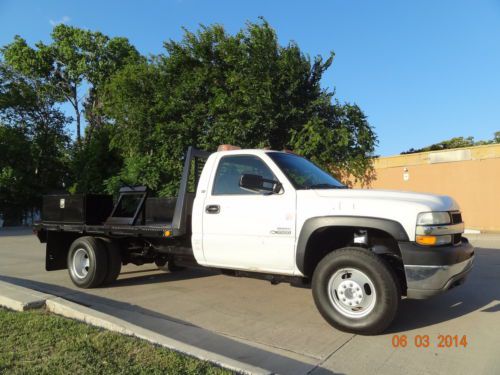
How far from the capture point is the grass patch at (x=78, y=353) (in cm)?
338

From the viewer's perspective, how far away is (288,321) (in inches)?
201

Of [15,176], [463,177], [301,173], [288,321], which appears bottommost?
[288,321]

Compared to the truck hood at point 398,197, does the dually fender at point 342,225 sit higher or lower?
lower

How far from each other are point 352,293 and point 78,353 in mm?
2678

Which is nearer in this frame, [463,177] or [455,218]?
[455,218]

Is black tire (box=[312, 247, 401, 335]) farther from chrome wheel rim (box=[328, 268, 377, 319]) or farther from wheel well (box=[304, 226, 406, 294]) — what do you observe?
wheel well (box=[304, 226, 406, 294])

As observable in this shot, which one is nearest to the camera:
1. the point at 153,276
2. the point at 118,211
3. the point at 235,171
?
the point at 235,171

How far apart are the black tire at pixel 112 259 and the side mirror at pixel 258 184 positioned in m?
3.25

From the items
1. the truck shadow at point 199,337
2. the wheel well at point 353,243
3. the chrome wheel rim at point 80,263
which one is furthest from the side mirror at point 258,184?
the chrome wheel rim at point 80,263

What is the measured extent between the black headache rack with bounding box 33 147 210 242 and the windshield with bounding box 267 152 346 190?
4.65 feet

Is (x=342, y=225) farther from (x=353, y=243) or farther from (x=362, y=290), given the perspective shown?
(x=362, y=290)

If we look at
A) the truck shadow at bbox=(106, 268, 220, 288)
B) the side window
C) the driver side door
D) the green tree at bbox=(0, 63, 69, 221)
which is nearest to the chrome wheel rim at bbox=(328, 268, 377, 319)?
the driver side door

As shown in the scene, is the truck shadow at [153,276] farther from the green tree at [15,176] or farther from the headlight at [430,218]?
the green tree at [15,176]

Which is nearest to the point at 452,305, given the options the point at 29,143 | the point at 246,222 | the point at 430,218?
the point at 430,218
